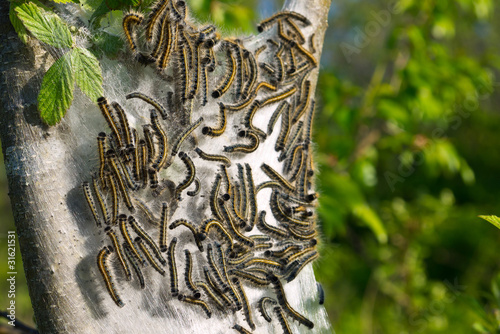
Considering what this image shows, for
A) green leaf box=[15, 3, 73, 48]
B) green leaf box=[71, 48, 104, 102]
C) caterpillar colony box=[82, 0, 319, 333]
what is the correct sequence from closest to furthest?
green leaf box=[15, 3, 73, 48], green leaf box=[71, 48, 104, 102], caterpillar colony box=[82, 0, 319, 333]

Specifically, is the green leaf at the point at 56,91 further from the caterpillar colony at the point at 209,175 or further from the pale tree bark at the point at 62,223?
the caterpillar colony at the point at 209,175

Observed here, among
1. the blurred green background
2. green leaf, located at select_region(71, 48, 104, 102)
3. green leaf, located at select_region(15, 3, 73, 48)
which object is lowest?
the blurred green background

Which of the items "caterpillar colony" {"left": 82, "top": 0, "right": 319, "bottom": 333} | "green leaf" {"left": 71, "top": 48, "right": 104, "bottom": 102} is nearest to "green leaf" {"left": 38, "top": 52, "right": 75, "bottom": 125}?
"green leaf" {"left": 71, "top": 48, "right": 104, "bottom": 102}

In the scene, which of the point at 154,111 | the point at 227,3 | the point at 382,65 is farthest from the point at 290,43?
the point at 382,65

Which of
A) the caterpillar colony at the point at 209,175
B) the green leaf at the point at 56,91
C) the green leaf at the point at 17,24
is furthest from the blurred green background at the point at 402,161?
the green leaf at the point at 17,24

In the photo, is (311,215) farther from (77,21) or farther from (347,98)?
(347,98)

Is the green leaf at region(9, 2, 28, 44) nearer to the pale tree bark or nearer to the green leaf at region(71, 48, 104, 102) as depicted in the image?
the pale tree bark
